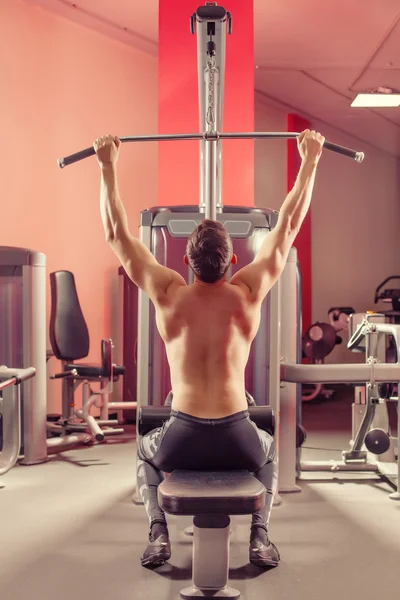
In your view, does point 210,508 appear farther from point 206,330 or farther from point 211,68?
point 211,68

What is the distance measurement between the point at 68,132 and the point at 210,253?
389cm

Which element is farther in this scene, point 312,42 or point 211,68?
point 312,42

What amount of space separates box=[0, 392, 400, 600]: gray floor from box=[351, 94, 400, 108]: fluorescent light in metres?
4.92

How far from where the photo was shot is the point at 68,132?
18.6 feet

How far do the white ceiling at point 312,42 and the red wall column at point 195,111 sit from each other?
1.24 meters

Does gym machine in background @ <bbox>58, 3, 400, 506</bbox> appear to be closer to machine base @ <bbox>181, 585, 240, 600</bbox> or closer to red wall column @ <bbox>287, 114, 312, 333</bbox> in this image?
machine base @ <bbox>181, 585, 240, 600</bbox>

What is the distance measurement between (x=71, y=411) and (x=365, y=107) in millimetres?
5083

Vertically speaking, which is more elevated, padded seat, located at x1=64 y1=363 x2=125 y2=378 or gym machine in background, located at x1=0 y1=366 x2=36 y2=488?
padded seat, located at x1=64 y1=363 x2=125 y2=378

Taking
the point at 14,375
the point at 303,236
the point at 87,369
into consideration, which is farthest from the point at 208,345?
the point at 303,236

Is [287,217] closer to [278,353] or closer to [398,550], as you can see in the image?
[278,353]

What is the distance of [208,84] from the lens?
8.71 ft

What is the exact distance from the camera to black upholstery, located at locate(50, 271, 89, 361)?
4.95 metres

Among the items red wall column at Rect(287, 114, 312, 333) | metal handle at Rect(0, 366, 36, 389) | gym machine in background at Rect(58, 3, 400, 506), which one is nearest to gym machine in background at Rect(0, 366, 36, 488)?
metal handle at Rect(0, 366, 36, 389)

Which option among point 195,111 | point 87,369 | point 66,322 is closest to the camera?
point 195,111
